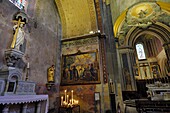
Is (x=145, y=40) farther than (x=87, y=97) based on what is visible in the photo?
Yes

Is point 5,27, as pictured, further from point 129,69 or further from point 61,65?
point 129,69

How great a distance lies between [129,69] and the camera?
14445 millimetres

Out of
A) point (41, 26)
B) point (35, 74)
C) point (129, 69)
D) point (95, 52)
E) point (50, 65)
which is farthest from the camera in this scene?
point (129, 69)

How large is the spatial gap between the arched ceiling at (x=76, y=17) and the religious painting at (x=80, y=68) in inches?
69.7

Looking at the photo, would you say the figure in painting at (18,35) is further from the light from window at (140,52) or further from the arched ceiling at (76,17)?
the light from window at (140,52)

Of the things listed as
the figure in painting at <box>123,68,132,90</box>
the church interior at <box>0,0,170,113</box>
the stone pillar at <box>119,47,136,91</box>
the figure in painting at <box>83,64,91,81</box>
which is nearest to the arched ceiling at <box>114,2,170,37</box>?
the stone pillar at <box>119,47,136,91</box>

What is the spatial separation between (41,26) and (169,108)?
862cm

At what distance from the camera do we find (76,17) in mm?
7961

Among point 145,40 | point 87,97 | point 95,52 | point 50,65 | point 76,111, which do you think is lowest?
point 76,111

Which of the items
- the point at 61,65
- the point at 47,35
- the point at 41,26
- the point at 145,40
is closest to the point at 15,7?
the point at 41,26

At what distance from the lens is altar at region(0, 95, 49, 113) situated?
3.02 meters

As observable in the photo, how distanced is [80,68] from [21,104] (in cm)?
374

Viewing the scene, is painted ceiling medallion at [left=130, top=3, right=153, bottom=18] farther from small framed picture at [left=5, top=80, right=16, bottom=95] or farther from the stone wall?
small framed picture at [left=5, top=80, right=16, bottom=95]

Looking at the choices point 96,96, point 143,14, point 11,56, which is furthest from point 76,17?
point 143,14
